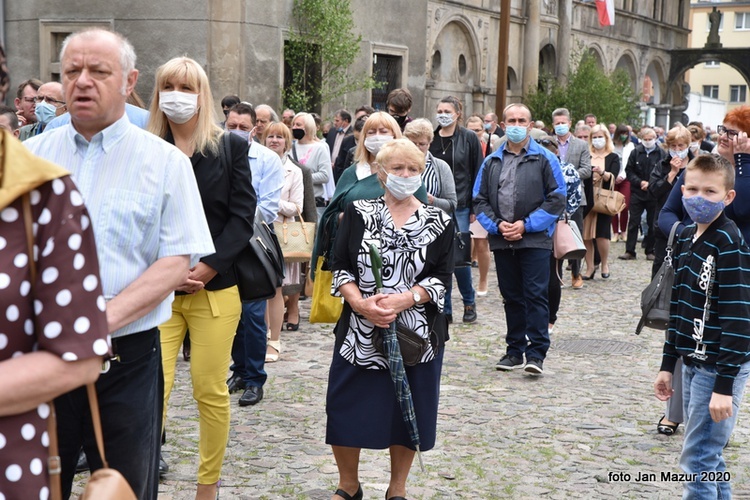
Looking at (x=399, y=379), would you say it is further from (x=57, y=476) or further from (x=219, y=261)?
(x=57, y=476)

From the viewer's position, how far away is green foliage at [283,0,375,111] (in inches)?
790

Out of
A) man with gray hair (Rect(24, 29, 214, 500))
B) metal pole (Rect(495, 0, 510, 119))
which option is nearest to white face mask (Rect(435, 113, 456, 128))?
man with gray hair (Rect(24, 29, 214, 500))

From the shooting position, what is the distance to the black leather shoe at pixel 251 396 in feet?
23.4

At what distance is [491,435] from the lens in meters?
6.57

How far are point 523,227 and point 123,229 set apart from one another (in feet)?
17.4

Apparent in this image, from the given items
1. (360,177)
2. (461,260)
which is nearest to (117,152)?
(360,177)

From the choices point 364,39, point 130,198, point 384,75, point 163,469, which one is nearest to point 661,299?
point 163,469

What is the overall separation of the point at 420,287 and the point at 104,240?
206 centimetres

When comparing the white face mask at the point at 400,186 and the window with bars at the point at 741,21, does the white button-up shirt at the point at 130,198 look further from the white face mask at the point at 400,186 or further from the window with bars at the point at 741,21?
the window with bars at the point at 741,21

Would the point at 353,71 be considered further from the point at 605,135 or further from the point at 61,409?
the point at 61,409

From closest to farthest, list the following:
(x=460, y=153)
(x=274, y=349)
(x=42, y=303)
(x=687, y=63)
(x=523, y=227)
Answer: (x=42, y=303)
(x=523, y=227)
(x=274, y=349)
(x=460, y=153)
(x=687, y=63)

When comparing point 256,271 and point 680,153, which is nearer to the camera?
point 256,271

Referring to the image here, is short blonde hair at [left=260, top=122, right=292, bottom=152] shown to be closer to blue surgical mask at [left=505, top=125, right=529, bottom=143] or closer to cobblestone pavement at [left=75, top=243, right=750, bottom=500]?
cobblestone pavement at [left=75, top=243, right=750, bottom=500]

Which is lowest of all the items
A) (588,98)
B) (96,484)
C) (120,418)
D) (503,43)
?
(120,418)
